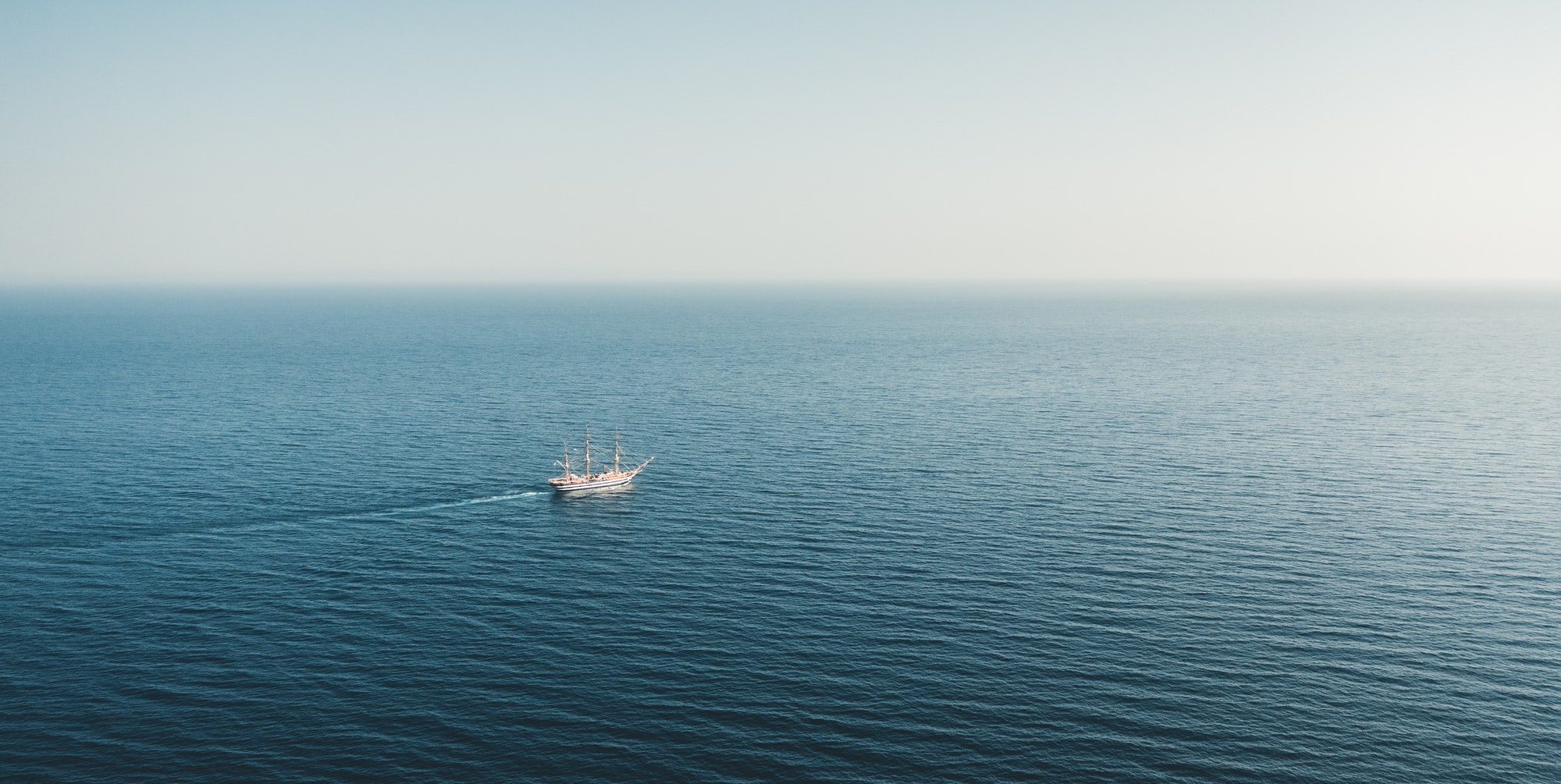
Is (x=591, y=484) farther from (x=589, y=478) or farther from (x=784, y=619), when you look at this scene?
(x=784, y=619)

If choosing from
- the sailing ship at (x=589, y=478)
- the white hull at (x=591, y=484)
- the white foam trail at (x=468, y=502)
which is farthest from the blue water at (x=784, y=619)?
the sailing ship at (x=589, y=478)

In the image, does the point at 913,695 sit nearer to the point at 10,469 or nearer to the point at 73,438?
the point at 10,469

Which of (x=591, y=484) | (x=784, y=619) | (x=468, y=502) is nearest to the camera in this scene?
(x=784, y=619)

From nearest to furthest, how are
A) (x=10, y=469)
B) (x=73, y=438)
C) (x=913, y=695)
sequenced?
(x=913, y=695) → (x=10, y=469) → (x=73, y=438)

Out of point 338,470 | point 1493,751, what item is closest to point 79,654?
point 338,470

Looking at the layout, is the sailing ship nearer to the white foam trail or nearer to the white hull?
the white hull

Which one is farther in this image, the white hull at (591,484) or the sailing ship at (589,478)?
the sailing ship at (589,478)

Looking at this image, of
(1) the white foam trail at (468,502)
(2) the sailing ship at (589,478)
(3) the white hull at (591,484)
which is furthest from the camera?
(2) the sailing ship at (589,478)

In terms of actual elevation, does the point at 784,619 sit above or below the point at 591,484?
below

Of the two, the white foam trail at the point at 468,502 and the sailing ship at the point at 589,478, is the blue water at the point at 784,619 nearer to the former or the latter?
the white foam trail at the point at 468,502

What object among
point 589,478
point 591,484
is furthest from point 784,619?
point 589,478

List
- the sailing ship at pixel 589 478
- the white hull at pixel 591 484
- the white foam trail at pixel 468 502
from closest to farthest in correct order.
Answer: the white foam trail at pixel 468 502 → the white hull at pixel 591 484 → the sailing ship at pixel 589 478
